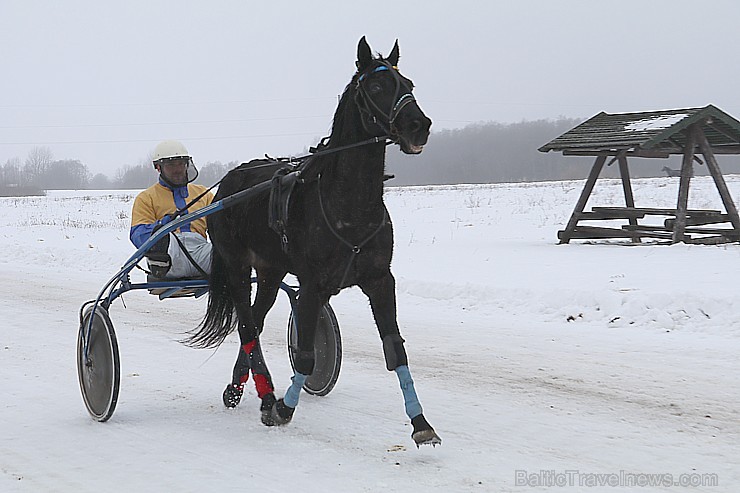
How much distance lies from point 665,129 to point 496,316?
21.1 feet

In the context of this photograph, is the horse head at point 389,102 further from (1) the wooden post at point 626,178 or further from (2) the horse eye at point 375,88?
(1) the wooden post at point 626,178

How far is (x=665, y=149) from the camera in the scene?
14898 mm

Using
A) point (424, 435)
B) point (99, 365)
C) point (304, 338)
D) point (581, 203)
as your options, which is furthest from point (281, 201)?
point (581, 203)

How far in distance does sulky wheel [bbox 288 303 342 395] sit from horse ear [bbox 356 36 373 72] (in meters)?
2.03

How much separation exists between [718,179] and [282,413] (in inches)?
450

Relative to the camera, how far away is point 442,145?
289 ft

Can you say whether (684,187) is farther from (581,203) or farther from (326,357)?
(326,357)

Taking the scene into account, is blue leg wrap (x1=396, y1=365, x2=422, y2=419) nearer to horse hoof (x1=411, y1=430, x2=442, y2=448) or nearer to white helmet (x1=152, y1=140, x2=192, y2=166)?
horse hoof (x1=411, y1=430, x2=442, y2=448)

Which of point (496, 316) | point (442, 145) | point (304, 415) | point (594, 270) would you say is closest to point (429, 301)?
point (496, 316)

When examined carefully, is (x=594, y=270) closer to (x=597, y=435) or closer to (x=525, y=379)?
(x=525, y=379)

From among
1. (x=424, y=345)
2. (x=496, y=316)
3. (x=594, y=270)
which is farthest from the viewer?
(x=594, y=270)

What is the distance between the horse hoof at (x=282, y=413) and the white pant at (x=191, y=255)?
1.56m

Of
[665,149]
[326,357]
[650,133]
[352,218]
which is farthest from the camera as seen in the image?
[665,149]

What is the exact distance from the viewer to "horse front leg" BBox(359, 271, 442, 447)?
14.1 ft
